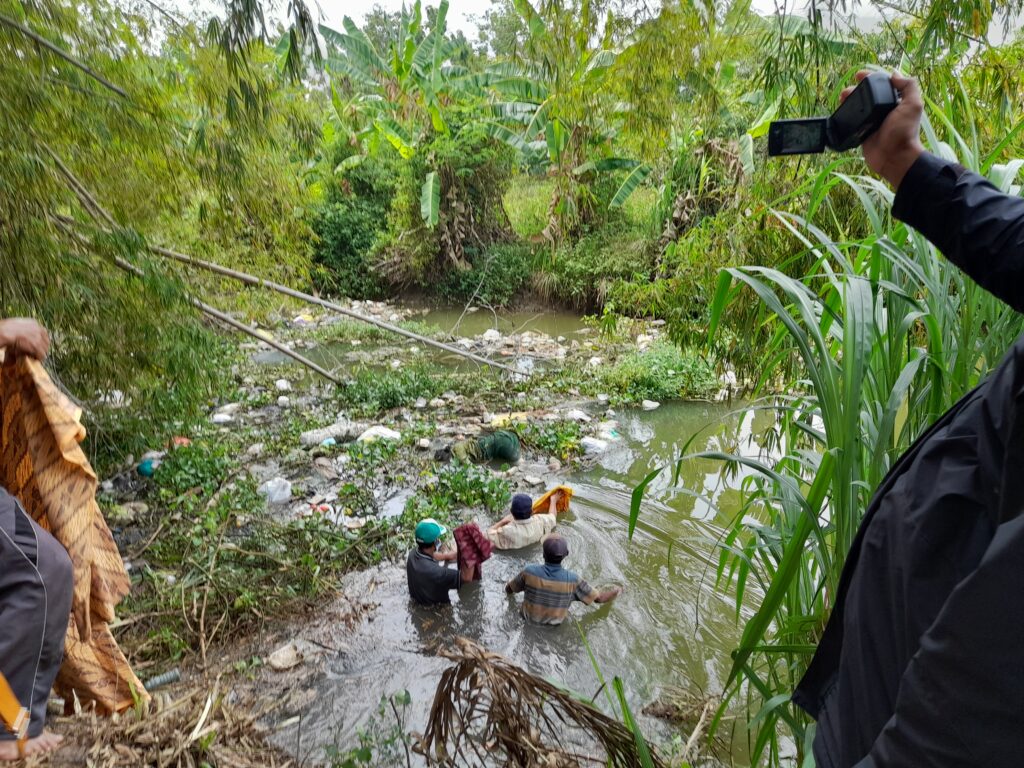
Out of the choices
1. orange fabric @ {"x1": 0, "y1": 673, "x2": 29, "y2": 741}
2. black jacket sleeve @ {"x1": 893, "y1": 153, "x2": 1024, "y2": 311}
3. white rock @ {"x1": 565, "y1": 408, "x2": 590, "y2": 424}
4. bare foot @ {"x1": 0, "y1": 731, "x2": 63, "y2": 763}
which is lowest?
white rock @ {"x1": 565, "y1": 408, "x2": 590, "y2": 424}

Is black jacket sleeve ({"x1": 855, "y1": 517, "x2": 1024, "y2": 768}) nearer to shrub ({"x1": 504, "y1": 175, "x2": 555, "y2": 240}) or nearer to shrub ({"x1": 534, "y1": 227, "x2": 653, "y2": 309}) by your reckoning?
shrub ({"x1": 534, "y1": 227, "x2": 653, "y2": 309})

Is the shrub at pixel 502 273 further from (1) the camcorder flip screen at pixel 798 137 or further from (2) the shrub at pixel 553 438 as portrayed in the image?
(1) the camcorder flip screen at pixel 798 137

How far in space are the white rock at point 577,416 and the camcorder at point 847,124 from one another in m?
4.58

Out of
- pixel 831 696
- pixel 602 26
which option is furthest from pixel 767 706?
pixel 602 26

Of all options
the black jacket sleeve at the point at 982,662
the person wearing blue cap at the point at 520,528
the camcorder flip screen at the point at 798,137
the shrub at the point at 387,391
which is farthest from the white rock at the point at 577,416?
the black jacket sleeve at the point at 982,662

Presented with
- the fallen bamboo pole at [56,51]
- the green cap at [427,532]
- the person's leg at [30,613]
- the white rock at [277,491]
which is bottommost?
the white rock at [277,491]

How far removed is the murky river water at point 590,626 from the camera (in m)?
2.56

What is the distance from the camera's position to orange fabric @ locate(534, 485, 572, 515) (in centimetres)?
395

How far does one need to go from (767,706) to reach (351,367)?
7.28m

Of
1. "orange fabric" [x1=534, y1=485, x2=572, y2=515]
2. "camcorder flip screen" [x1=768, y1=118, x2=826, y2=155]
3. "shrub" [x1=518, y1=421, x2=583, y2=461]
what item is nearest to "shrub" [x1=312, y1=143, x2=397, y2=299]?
"shrub" [x1=518, y1=421, x2=583, y2=461]

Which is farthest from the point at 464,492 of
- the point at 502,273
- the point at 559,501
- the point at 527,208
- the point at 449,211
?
the point at 527,208

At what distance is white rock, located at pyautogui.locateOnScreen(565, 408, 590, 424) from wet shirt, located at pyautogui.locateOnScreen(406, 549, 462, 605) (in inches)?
113

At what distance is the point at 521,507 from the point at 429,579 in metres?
0.72

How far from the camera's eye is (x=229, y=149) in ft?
9.74
